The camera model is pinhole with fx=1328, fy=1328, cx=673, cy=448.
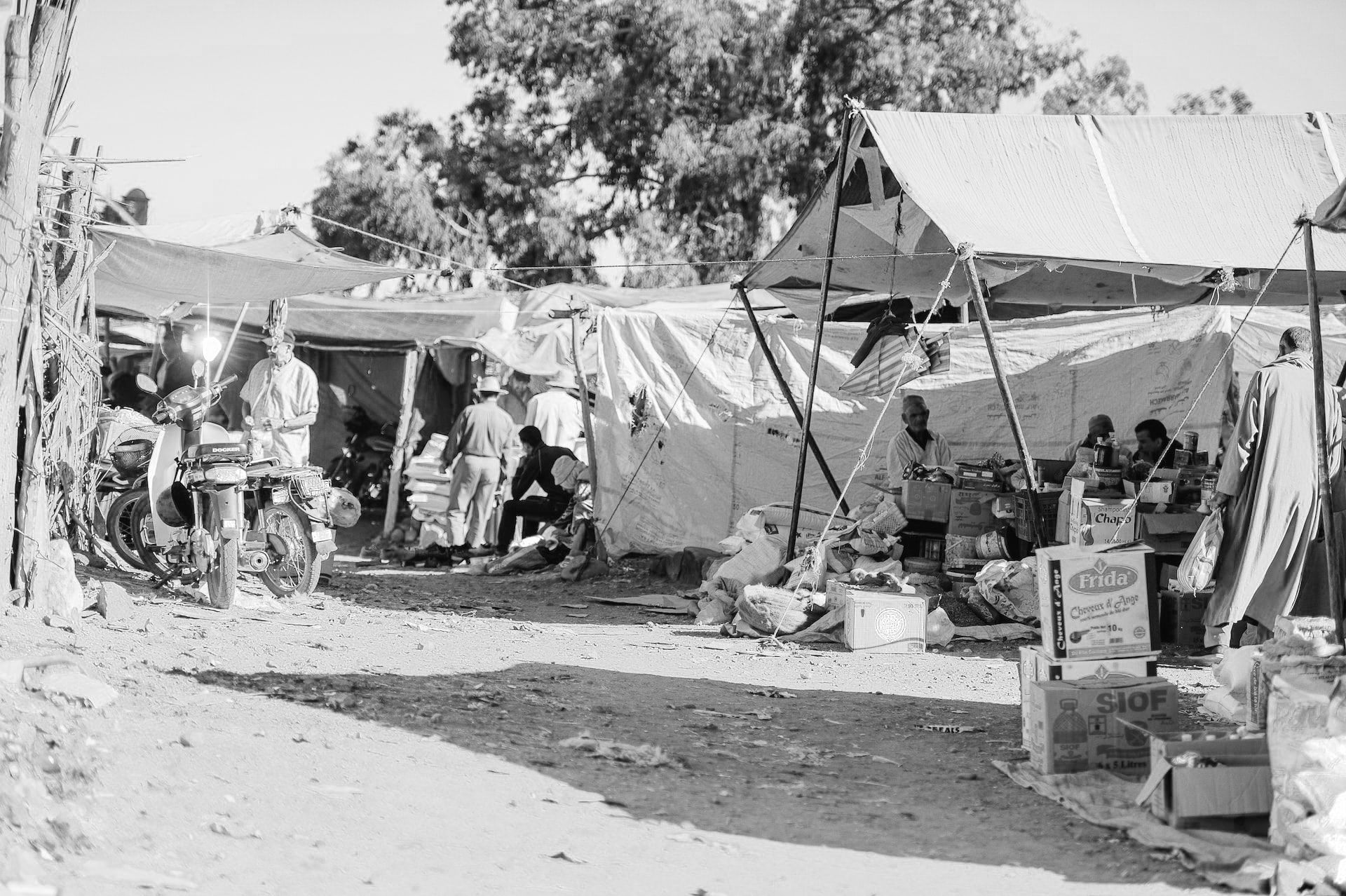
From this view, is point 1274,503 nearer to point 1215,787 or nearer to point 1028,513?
point 1028,513

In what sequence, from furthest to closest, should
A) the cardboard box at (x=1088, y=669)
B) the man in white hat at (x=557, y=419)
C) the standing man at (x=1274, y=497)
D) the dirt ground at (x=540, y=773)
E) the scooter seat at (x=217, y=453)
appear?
1. the man in white hat at (x=557, y=419)
2. the scooter seat at (x=217, y=453)
3. the standing man at (x=1274, y=497)
4. the cardboard box at (x=1088, y=669)
5. the dirt ground at (x=540, y=773)

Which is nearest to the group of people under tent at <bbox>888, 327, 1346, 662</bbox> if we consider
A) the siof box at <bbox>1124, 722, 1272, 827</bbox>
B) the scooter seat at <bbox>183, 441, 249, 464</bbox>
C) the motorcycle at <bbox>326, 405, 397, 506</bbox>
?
the siof box at <bbox>1124, 722, 1272, 827</bbox>

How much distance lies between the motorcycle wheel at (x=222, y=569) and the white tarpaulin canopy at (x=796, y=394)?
448cm

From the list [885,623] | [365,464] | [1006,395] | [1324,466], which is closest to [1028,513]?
[1006,395]

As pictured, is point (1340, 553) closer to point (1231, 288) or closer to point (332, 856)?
point (1231, 288)

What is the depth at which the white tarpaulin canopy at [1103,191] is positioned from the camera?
8.36 metres

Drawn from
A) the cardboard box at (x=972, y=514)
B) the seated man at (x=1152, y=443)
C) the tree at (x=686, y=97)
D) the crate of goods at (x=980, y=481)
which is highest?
the tree at (x=686, y=97)

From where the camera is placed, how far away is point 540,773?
16.5 feet

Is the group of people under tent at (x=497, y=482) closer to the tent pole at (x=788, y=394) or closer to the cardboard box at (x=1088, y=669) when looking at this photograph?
the tent pole at (x=788, y=394)

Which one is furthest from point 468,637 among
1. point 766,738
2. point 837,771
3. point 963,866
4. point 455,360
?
point 455,360

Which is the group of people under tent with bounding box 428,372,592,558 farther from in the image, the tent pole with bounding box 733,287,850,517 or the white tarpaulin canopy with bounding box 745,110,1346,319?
the white tarpaulin canopy with bounding box 745,110,1346,319

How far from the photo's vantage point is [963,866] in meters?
4.15

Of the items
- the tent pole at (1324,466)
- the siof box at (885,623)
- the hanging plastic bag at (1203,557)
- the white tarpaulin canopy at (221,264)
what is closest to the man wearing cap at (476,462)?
the white tarpaulin canopy at (221,264)

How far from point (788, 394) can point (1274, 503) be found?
477 centimetres
